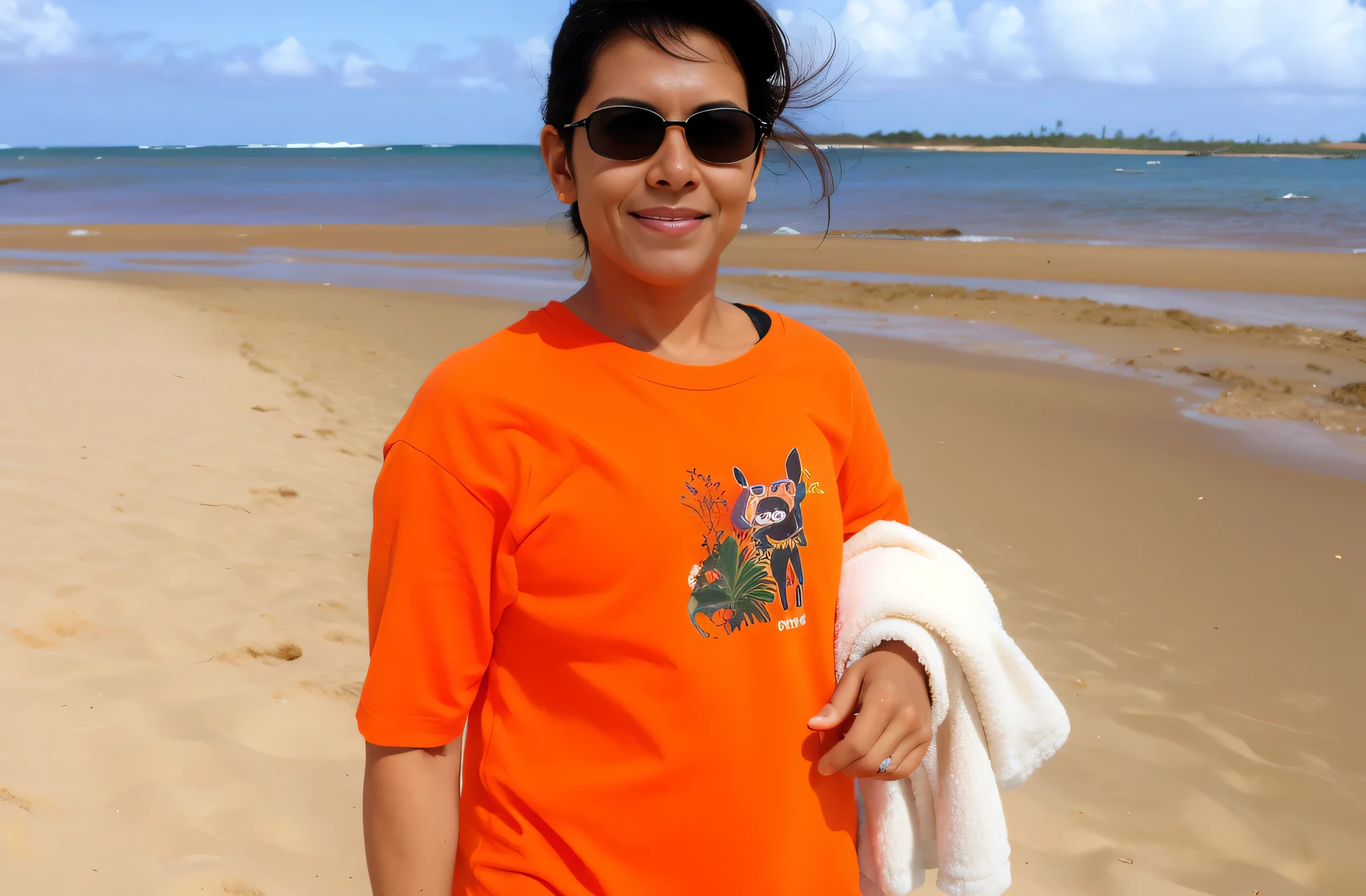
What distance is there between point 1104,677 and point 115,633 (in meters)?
3.78

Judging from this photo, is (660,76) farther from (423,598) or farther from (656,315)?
(423,598)

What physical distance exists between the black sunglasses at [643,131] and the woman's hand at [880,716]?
2.38 ft

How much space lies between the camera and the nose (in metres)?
1.33

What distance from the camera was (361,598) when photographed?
426cm

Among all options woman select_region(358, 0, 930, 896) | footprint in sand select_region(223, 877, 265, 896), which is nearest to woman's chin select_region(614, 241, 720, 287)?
woman select_region(358, 0, 930, 896)

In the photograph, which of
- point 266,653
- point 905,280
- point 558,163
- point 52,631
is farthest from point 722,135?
point 905,280

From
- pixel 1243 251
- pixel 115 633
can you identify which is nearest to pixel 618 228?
pixel 115 633

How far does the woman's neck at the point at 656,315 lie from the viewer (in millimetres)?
1424

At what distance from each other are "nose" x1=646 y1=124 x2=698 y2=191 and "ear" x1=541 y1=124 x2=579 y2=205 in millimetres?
169

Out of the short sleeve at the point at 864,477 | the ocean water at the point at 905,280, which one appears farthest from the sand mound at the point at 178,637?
the ocean water at the point at 905,280

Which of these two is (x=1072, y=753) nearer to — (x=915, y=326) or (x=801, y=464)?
(x=801, y=464)

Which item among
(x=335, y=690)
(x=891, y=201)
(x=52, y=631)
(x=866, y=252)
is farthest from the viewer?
(x=891, y=201)

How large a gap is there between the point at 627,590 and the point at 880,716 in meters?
0.38

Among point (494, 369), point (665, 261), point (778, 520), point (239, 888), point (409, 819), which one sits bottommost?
point (239, 888)
